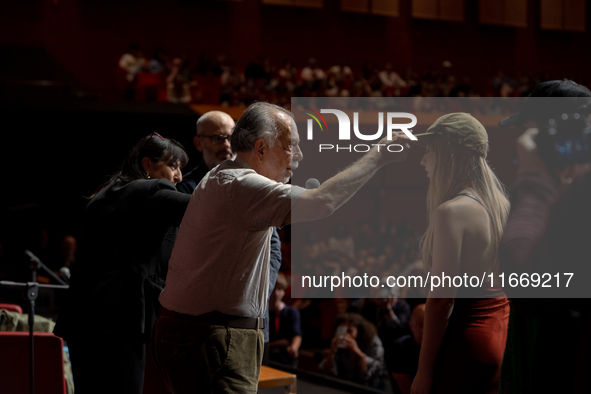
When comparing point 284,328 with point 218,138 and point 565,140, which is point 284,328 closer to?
point 218,138

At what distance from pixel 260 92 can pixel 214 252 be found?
10.3 metres

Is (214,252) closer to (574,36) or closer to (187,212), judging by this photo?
(187,212)

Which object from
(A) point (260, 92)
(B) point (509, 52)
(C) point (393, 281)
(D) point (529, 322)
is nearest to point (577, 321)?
(D) point (529, 322)

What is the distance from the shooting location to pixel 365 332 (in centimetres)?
442

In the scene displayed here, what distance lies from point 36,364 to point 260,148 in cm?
183

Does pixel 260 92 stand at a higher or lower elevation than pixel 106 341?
higher

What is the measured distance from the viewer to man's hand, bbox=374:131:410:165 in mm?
1575

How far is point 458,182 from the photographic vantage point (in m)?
1.77

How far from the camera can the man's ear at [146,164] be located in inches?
88.8

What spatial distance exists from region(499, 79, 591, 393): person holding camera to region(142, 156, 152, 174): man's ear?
1.29 metres

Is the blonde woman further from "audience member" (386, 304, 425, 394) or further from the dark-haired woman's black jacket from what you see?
the dark-haired woman's black jacket

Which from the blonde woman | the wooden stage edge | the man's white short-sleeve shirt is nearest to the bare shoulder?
the blonde woman

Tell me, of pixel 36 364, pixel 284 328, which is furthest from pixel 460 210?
pixel 284 328

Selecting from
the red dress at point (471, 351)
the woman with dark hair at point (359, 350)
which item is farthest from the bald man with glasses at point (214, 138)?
the woman with dark hair at point (359, 350)
